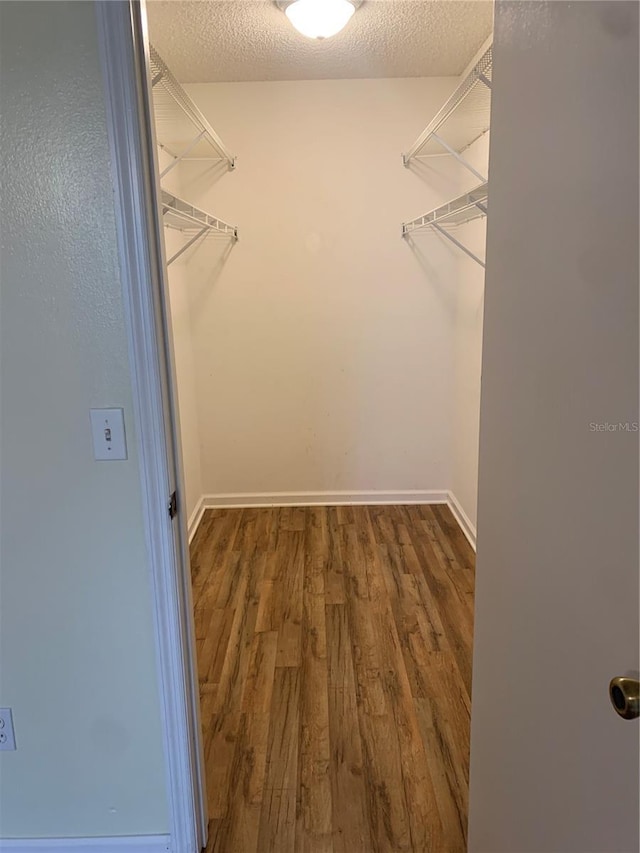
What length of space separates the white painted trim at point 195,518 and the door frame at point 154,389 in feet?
6.24

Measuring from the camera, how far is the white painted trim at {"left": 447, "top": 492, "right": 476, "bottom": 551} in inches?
122

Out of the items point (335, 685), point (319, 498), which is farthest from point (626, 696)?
point (319, 498)

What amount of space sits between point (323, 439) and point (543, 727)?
9.00 feet

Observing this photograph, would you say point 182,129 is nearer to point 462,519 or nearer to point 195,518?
point 195,518

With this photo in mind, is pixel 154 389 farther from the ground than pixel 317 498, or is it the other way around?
pixel 154 389

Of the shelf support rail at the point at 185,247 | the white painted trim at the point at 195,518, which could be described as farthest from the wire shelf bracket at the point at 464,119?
the white painted trim at the point at 195,518

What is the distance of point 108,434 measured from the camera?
1.19 metres

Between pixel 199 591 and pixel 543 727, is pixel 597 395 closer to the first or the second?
pixel 543 727

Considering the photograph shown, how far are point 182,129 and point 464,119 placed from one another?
4.91 feet

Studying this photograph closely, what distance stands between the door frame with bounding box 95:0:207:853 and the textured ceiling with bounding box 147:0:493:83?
1458 mm

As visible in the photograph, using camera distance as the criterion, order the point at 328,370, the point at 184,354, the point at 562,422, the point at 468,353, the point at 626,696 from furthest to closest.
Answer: the point at 328,370 < the point at 184,354 < the point at 468,353 < the point at 562,422 < the point at 626,696

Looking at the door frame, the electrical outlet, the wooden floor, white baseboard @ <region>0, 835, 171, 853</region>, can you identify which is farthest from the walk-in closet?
the electrical outlet

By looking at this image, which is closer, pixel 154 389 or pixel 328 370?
pixel 154 389

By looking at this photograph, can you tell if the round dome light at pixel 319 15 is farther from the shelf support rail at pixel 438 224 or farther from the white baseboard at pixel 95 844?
the white baseboard at pixel 95 844
